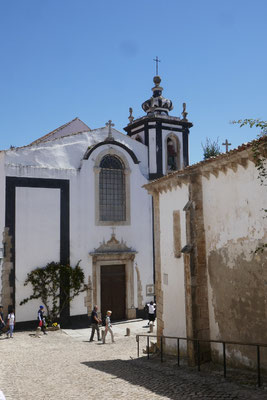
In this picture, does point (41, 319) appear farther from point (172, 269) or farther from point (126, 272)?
point (172, 269)

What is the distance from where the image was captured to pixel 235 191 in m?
10.9

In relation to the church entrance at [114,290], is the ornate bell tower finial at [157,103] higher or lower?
higher

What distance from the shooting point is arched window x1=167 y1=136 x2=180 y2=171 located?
953 inches

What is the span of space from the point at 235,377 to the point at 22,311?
40.4ft

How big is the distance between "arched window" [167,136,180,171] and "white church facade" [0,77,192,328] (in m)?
0.06

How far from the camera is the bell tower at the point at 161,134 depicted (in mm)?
23531

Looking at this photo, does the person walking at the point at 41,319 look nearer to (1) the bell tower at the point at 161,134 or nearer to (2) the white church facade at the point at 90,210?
(2) the white church facade at the point at 90,210

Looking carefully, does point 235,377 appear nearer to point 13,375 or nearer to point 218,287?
point 218,287

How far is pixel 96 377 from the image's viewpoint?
10336 mm

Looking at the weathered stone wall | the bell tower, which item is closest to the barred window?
the bell tower

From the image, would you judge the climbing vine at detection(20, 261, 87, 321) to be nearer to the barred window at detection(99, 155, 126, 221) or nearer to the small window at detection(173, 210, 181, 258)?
the barred window at detection(99, 155, 126, 221)

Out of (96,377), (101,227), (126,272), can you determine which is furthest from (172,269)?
(126,272)

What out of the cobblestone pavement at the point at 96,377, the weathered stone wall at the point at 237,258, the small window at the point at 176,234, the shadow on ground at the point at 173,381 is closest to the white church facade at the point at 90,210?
the cobblestone pavement at the point at 96,377

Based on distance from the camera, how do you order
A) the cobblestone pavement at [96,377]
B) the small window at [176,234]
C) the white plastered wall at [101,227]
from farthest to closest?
the white plastered wall at [101,227], the small window at [176,234], the cobblestone pavement at [96,377]
